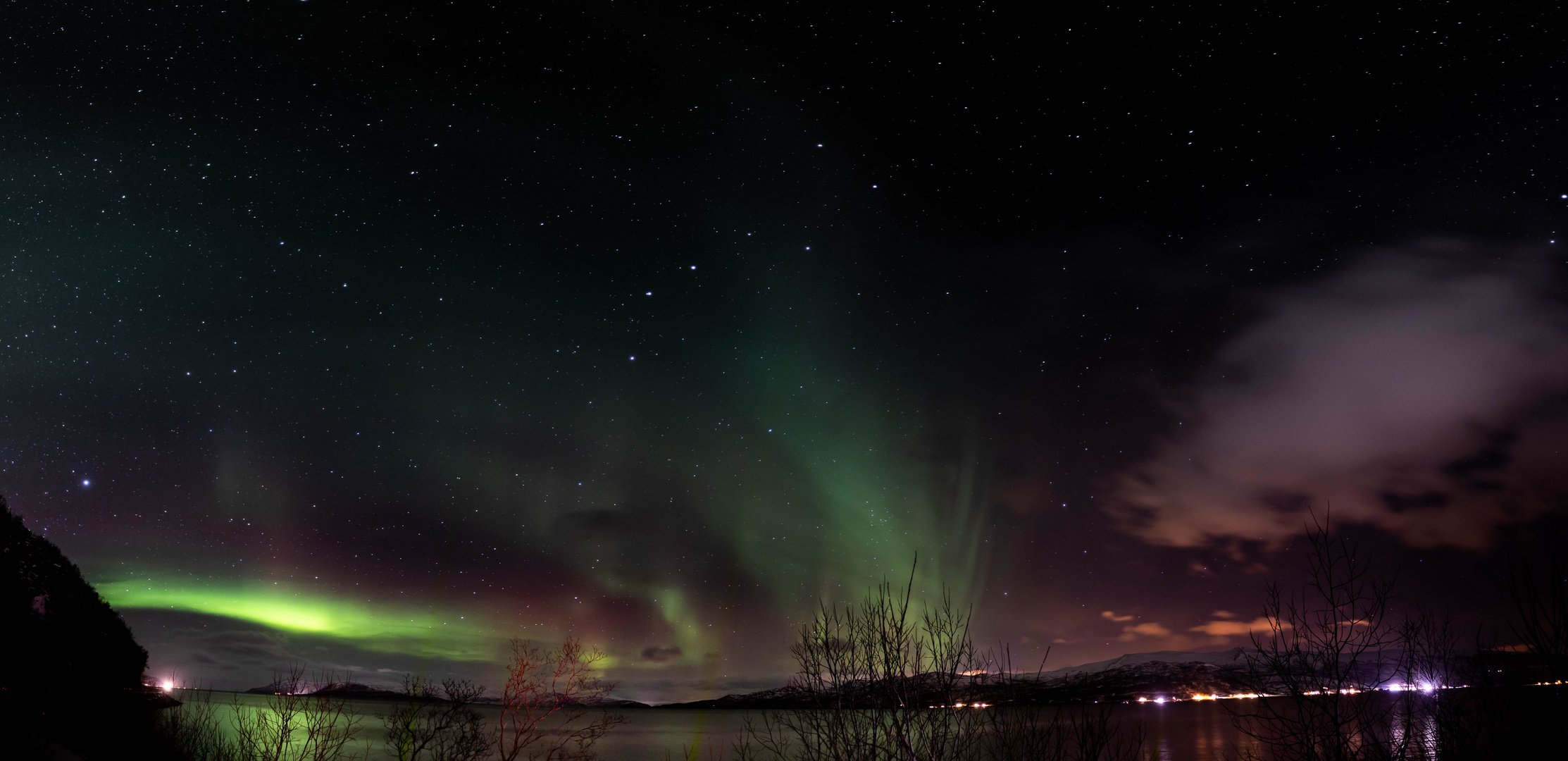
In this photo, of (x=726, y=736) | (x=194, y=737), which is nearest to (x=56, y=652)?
(x=194, y=737)

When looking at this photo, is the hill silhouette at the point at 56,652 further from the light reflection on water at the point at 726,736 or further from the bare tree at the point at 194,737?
the light reflection on water at the point at 726,736

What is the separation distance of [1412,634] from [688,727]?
170897 mm

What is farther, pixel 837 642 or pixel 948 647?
pixel 837 642

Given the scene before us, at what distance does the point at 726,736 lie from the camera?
124438 mm

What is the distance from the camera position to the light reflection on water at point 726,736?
2896 inches

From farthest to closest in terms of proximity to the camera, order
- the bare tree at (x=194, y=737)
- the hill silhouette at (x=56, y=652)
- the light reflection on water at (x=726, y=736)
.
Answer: the light reflection on water at (x=726, y=736)
the bare tree at (x=194, y=737)
the hill silhouette at (x=56, y=652)

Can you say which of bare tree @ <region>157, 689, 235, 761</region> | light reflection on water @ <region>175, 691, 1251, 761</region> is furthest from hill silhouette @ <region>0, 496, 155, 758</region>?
light reflection on water @ <region>175, 691, 1251, 761</region>

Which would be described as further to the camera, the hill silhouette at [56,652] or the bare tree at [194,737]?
the bare tree at [194,737]

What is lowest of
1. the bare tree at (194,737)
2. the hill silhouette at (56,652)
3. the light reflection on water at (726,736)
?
the light reflection on water at (726,736)

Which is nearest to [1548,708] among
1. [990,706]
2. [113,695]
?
[990,706]

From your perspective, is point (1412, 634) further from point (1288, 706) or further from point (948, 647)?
point (1288, 706)

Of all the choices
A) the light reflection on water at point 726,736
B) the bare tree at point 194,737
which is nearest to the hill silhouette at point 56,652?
the bare tree at point 194,737

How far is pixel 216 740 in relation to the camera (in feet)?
80.9

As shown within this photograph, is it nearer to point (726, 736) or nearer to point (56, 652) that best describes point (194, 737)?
point (56, 652)
